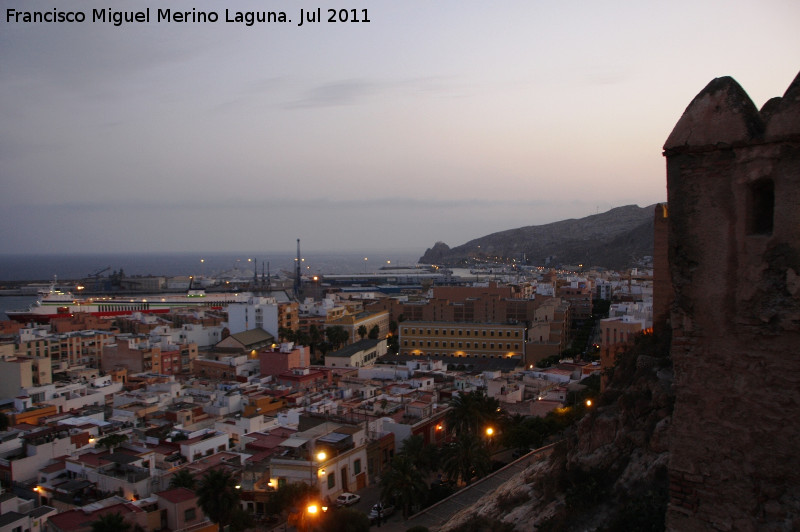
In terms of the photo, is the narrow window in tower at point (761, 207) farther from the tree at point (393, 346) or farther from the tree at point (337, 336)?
the tree at point (337, 336)

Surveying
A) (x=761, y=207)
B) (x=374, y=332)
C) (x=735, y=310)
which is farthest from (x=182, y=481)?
(x=374, y=332)

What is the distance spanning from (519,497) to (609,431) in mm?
1697

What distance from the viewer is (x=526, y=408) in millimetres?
20953

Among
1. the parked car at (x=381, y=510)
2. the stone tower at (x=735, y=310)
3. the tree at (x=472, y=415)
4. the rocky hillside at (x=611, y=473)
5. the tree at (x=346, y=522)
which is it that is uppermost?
the stone tower at (x=735, y=310)

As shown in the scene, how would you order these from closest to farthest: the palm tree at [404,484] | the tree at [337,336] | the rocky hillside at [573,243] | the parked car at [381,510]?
the palm tree at [404,484]
the parked car at [381,510]
the tree at [337,336]
the rocky hillside at [573,243]

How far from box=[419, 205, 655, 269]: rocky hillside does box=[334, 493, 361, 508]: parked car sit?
10016cm

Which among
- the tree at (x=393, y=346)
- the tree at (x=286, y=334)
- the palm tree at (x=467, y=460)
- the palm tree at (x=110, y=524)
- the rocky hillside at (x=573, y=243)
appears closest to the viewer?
the palm tree at (x=110, y=524)

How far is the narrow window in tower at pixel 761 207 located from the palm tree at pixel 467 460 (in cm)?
1232

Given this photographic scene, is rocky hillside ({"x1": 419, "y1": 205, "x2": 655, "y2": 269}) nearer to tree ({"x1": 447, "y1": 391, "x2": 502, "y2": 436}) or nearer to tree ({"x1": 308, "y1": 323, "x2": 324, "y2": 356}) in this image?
tree ({"x1": 308, "y1": 323, "x2": 324, "y2": 356})

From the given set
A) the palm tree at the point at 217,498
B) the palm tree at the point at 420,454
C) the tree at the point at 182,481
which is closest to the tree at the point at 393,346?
the palm tree at the point at 420,454

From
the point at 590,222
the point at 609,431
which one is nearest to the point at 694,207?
the point at 609,431

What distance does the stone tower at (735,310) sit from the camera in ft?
12.1

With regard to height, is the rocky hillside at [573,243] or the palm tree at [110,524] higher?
the rocky hillside at [573,243]

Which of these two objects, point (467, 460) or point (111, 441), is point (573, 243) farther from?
point (111, 441)
